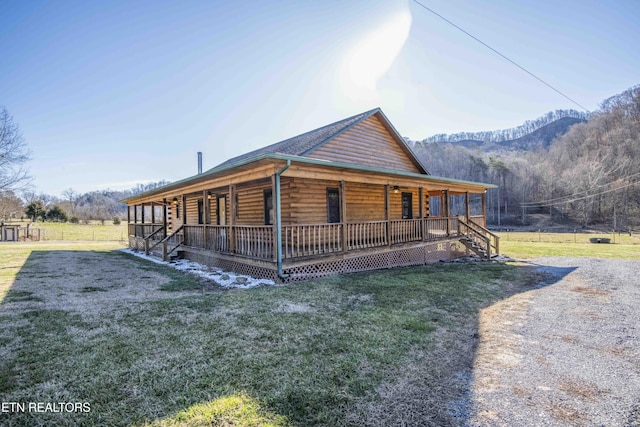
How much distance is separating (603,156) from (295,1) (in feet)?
206

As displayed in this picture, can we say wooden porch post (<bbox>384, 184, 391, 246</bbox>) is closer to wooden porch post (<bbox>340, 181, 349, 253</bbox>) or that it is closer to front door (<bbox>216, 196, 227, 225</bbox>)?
wooden porch post (<bbox>340, 181, 349, 253</bbox>)

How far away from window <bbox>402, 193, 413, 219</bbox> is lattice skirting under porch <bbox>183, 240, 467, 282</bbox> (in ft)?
6.97

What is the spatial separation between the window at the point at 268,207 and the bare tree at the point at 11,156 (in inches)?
843

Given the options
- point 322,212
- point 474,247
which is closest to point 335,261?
point 322,212

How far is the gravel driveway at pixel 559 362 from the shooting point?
2.82 meters

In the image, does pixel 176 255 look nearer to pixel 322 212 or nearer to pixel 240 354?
pixel 322 212

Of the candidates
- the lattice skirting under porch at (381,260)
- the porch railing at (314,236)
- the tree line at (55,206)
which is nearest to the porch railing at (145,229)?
the tree line at (55,206)

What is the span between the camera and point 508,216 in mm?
60438

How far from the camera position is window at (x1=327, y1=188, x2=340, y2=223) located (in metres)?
11.8

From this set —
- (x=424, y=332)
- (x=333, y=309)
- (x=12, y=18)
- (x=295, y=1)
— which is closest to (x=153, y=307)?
(x=333, y=309)

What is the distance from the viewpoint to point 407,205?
1555 centimetres

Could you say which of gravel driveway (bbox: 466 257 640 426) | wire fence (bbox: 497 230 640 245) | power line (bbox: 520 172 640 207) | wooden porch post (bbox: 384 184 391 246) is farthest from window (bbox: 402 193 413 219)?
power line (bbox: 520 172 640 207)

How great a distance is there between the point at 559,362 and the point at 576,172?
64.1m

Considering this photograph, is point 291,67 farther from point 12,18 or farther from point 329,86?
point 12,18
